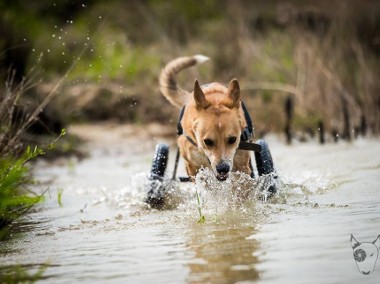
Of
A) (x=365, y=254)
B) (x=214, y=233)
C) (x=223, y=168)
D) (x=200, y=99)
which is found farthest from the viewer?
(x=200, y=99)

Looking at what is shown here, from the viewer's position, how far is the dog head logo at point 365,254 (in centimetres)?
389

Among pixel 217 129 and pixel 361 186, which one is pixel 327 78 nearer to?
pixel 361 186

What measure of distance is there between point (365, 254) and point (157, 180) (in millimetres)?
3089

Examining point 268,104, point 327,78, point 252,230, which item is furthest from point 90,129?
point 252,230

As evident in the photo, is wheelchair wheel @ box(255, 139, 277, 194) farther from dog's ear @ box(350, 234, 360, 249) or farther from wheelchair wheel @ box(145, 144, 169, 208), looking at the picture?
dog's ear @ box(350, 234, 360, 249)

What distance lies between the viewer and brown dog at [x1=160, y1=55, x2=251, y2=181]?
614cm

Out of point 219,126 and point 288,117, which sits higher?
point 288,117

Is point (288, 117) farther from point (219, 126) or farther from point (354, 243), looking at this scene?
point (354, 243)

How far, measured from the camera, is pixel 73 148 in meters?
12.4

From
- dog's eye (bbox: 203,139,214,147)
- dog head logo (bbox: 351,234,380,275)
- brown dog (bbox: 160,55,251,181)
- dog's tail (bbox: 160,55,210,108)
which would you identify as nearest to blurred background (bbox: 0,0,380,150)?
dog's tail (bbox: 160,55,210,108)

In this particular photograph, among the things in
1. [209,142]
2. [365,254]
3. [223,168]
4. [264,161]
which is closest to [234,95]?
[209,142]

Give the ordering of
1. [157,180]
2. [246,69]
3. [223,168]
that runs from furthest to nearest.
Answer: [246,69] < [157,180] < [223,168]

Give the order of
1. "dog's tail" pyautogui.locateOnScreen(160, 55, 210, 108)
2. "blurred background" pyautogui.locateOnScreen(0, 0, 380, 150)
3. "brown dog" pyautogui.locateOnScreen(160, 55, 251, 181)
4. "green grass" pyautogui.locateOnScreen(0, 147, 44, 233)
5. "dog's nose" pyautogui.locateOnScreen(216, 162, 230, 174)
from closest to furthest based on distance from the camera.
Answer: "green grass" pyautogui.locateOnScreen(0, 147, 44, 233)
"dog's nose" pyautogui.locateOnScreen(216, 162, 230, 174)
"brown dog" pyautogui.locateOnScreen(160, 55, 251, 181)
"dog's tail" pyautogui.locateOnScreen(160, 55, 210, 108)
"blurred background" pyautogui.locateOnScreen(0, 0, 380, 150)

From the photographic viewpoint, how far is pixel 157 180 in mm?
6914
